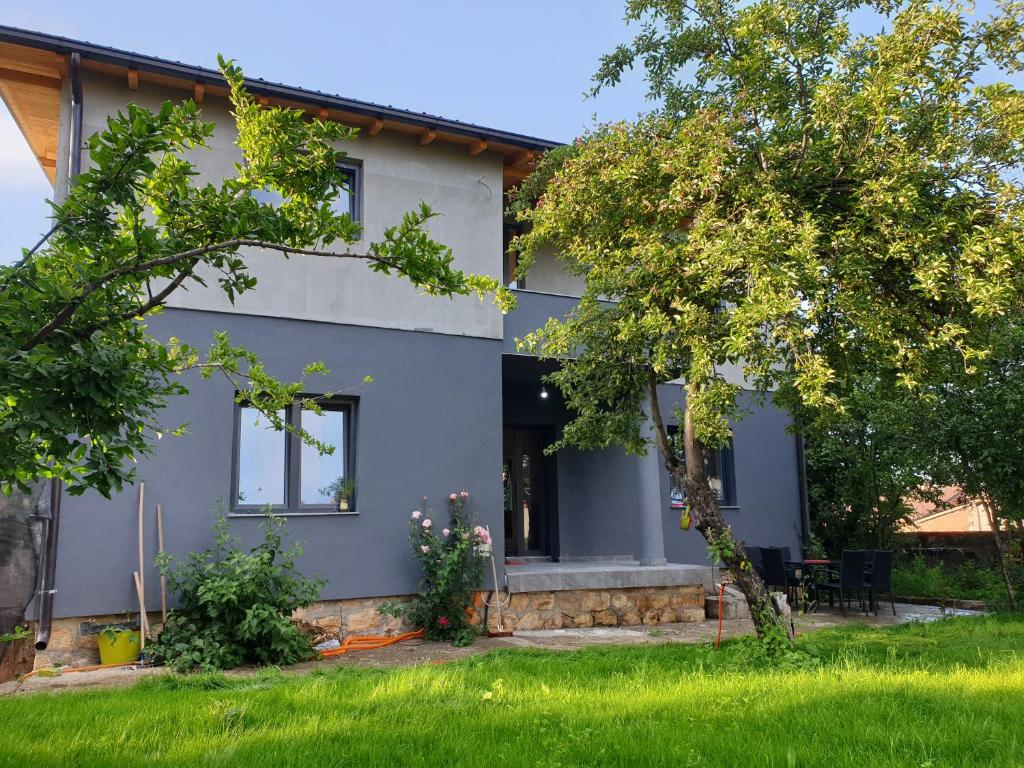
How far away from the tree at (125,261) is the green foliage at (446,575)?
6020 millimetres

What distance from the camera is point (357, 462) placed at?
31.0 feet

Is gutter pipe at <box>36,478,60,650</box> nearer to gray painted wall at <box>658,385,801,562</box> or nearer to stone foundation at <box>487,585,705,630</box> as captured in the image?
stone foundation at <box>487,585,705,630</box>

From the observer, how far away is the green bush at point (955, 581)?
43.1ft

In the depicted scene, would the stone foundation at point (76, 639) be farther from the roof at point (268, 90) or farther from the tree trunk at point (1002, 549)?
the tree trunk at point (1002, 549)

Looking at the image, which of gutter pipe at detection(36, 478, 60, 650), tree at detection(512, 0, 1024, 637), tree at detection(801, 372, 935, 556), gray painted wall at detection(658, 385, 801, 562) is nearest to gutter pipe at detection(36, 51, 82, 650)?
gutter pipe at detection(36, 478, 60, 650)

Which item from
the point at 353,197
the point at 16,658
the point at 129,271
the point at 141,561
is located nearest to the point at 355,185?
the point at 353,197

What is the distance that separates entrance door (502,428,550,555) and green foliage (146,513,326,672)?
5245mm

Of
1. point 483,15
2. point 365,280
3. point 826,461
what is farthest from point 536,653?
point 826,461

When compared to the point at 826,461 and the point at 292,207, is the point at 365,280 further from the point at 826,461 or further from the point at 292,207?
the point at 826,461

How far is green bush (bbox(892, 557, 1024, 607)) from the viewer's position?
517 inches

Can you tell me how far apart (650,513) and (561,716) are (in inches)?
287

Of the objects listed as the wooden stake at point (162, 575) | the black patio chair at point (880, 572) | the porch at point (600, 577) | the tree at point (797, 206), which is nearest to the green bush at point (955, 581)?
the black patio chair at point (880, 572)

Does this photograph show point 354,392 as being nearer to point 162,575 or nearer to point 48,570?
point 162,575

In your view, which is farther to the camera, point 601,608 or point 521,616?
point 601,608
